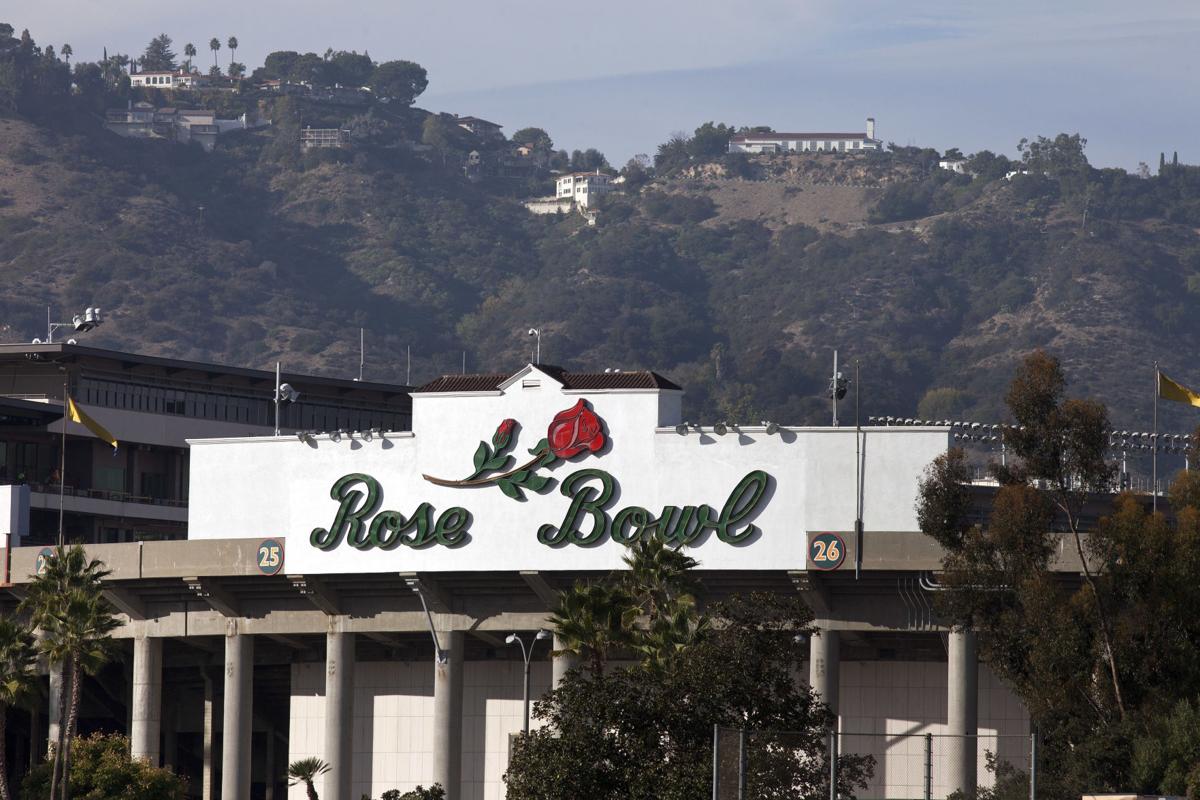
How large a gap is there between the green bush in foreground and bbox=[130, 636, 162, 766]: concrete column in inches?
167

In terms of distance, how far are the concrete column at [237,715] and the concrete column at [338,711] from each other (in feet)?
13.3

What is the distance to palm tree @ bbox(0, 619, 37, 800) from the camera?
8856cm

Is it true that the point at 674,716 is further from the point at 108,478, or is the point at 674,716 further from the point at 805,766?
the point at 108,478

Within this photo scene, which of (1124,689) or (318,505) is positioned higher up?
(318,505)

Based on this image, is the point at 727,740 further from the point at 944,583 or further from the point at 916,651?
the point at 916,651

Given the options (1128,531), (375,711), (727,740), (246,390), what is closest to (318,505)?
(375,711)

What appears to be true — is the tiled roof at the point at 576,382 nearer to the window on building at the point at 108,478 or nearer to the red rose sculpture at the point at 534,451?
the red rose sculpture at the point at 534,451

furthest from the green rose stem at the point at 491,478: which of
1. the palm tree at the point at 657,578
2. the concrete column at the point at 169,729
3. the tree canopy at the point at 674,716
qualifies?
the concrete column at the point at 169,729

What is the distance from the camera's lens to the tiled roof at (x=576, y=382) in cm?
8869

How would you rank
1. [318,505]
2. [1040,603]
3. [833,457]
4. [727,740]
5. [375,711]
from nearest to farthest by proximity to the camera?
[727,740]
[1040,603]
[833,457]
[318,505]
[375,711]

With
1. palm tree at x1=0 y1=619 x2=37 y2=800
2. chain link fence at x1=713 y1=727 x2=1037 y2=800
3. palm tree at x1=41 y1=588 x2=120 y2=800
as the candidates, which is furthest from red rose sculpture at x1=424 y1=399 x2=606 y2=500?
chain link fence at x1=713 y1=727 x2=1037 y2=800

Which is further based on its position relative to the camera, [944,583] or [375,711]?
[375,711]

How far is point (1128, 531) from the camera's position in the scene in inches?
2645

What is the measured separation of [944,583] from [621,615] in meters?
11.1
